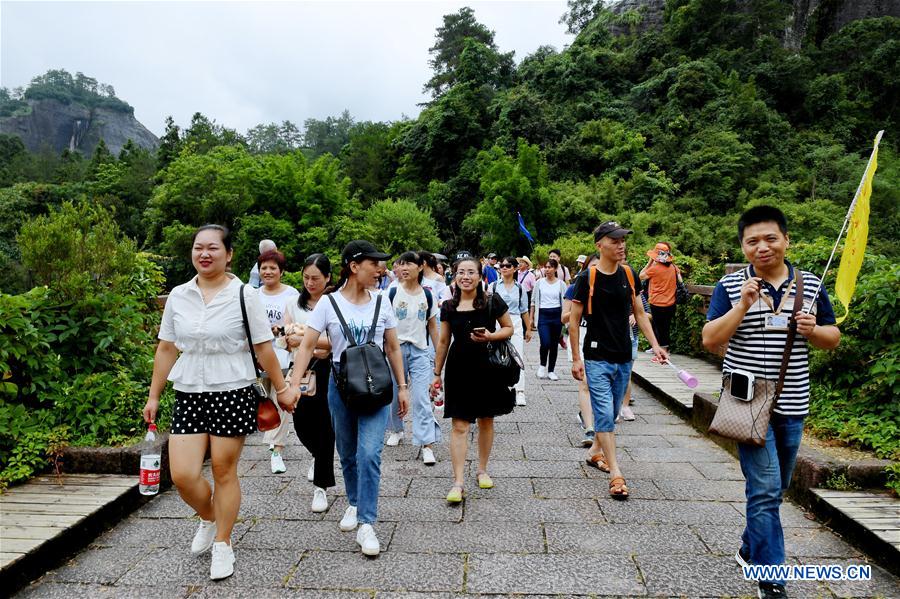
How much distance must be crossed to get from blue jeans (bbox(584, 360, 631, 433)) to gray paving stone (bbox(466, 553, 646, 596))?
1.21m

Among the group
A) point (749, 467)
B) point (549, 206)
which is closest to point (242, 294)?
point (749, 467)

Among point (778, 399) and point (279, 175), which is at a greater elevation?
point (279, 175)

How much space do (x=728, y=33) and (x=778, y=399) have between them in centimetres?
4581

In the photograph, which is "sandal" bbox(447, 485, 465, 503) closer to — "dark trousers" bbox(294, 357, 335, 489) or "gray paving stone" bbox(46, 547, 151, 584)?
"dark trousers" bbox(294, 357, 335, 489)

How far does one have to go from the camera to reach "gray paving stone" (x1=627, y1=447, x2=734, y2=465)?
188 inches

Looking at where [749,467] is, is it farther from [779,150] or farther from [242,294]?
[779,150]

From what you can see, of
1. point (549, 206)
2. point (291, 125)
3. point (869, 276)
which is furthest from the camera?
point (291, 125)

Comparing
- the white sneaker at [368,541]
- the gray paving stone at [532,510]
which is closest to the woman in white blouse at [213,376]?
the white sneaker at [368,541]

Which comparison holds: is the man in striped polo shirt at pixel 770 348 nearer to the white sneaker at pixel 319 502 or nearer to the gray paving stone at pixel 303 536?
the gray paving stone at pixel 303 536

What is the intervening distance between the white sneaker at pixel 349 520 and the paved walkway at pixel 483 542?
0.05m

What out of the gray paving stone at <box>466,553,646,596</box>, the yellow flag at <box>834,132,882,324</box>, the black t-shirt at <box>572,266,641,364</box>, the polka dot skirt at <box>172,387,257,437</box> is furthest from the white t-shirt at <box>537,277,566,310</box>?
the polka dot skirt at <box>172,387,257,437</box>

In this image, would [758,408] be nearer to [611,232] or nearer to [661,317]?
[611,232]

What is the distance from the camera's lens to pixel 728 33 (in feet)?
130

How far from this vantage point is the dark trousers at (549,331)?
7.59 meters
